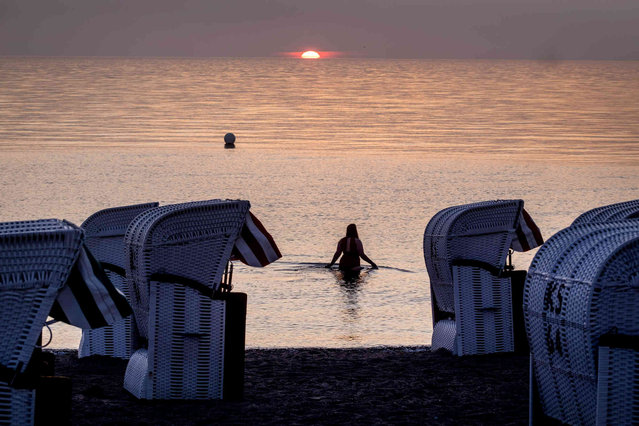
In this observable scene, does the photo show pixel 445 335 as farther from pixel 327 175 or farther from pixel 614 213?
pixel 327 175

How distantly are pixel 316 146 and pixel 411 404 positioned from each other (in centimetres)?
5199

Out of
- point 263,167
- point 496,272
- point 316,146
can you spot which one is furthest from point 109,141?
point 496,272

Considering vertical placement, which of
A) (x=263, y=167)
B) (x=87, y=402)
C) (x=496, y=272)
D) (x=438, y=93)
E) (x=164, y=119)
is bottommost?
(x=87, y=402)

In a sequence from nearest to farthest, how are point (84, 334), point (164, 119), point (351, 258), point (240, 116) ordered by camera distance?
1. point (84, 334)
2. point (351, 258)
3. point (164, 119)
4. point (240, 116)

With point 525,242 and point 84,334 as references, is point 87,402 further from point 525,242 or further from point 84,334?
point 525,242

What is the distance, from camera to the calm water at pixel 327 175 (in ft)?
59.9

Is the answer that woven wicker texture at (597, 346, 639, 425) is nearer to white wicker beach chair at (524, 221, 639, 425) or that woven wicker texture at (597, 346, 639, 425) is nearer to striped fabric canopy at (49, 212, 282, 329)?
white wicker beach chair at (524, 221, 639, 425)

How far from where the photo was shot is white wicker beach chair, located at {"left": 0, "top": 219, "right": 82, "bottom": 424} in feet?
20.2

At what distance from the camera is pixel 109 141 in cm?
6250

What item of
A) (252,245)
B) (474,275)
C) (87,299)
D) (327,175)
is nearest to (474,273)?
(474,275)

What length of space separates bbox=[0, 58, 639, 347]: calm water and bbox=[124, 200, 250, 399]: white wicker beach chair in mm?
5268

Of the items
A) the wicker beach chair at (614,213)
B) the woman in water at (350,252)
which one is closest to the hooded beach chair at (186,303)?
the wicker beach chair at (614,213)

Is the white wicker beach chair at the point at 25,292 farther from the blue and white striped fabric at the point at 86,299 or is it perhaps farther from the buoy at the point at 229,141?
the buoy at the point at 229,141

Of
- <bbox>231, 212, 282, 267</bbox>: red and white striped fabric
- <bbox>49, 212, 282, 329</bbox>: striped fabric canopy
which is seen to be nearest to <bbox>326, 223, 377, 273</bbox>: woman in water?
<bbox>231, 212, 282, 267</bbox>: red and white striped fabric
